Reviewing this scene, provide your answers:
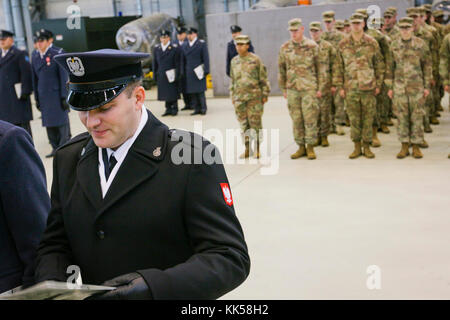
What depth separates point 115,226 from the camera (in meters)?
1.56

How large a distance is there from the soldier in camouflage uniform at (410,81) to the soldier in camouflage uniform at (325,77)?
0.86 meters

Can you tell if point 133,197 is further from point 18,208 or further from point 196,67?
point 196,67

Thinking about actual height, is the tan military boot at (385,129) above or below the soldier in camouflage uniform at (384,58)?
below

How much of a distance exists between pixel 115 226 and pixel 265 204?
393 centimetres

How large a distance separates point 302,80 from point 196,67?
4538mm

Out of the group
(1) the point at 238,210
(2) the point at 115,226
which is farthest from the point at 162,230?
(1) the point at 238,210

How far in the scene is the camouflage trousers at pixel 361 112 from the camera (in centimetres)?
682

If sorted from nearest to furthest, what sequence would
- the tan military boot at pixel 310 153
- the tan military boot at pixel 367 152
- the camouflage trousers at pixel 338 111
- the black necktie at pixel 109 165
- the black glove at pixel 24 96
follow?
the black necktie at pixel 109 165, the tan military boot at pixel 367 152, the tan military boot at pixel 310 153, the black glove at pixel 24 96, the camouflage trousers at pixel 338 111

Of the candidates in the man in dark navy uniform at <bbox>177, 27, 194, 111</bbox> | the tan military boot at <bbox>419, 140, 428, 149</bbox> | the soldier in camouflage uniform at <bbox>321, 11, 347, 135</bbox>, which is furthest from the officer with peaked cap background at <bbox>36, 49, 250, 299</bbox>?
the man in dark navy uniform at <bbox>177, 27, 194, 111</bbox>

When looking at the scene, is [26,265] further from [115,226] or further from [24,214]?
[115,226]

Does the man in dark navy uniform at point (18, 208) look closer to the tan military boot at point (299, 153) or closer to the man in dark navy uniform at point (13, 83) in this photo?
the tan military boot at point (299, 153)

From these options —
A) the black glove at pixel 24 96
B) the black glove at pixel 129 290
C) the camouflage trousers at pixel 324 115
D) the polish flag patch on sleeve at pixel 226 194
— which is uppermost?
the polish flag patch on sleeve at pixel 226 194

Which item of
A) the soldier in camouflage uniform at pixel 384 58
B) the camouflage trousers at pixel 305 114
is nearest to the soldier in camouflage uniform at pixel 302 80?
the camouflage trousers at pixel 305 114

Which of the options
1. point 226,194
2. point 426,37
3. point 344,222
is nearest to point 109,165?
point 226,194
